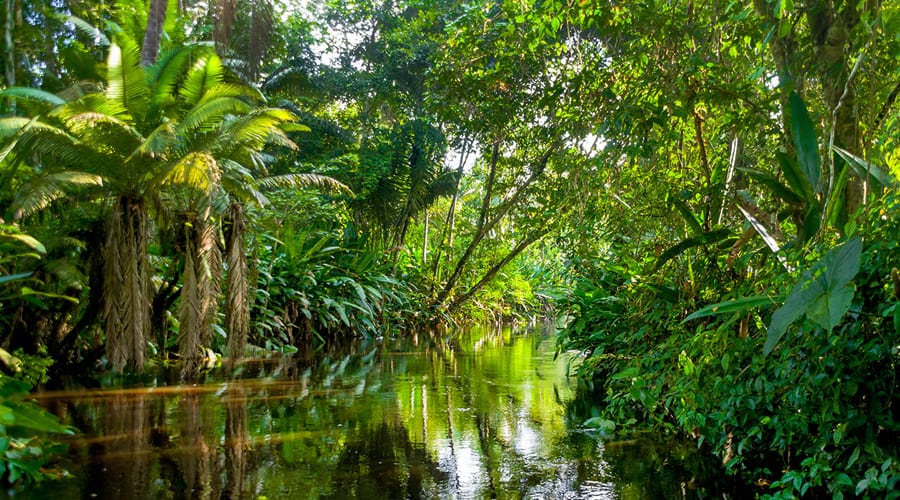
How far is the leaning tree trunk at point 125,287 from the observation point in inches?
290

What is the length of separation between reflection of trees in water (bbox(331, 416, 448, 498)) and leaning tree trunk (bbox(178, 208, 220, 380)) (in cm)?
378

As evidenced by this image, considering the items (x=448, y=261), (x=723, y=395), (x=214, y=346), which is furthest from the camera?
(x=448, y=261)

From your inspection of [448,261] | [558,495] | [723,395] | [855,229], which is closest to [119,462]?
[558,495]

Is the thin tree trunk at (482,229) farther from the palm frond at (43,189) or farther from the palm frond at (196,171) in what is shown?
the palm frond at (43,189)

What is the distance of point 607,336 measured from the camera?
6949 mm

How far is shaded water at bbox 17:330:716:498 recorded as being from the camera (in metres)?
3.79

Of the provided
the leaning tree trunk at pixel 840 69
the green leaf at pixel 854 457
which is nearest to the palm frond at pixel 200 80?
the leaning tree trunk at pixel 840 69

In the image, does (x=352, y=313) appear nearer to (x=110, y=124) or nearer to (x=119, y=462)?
(x=110, y=124)

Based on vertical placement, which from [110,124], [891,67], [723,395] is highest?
[110,124]

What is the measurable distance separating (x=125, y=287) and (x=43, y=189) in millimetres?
1326

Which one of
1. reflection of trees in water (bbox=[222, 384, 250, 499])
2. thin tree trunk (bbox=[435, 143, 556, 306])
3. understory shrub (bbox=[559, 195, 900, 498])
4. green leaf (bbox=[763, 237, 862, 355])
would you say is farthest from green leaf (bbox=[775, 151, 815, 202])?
thin tree trunk (bbox=[435, 143, 556, 306])

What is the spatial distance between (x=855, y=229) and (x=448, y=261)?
16835 mm

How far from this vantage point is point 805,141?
3223 millimetres

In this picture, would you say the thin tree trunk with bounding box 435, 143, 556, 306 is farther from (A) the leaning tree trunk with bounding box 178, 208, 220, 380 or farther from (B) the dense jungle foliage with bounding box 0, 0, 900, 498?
(A) the leaning tree trunk with bounding box 178, 208, 220, 380
